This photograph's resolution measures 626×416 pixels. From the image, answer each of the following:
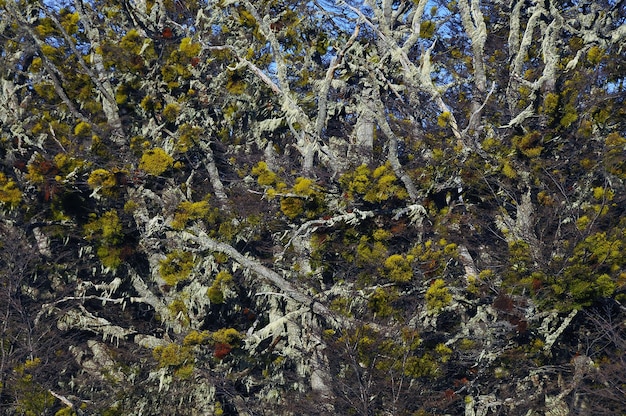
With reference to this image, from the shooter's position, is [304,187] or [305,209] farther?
[305,209]

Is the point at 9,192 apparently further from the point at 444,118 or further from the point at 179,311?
the point at 444,118

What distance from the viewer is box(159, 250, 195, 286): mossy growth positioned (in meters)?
13.5

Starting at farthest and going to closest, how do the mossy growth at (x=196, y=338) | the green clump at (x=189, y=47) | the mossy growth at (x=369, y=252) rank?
the green clump at (x=189, y=47) → the mossy growth at (x=196, y=338) → the mossy growth at (x=369, y=252)

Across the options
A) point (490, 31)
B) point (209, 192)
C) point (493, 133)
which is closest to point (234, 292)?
point (209, 192)

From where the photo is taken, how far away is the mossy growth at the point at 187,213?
13016 mm

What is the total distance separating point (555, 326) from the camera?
11570mm

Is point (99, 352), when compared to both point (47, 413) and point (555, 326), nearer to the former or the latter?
point (47, 413)

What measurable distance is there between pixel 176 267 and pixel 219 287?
844mm

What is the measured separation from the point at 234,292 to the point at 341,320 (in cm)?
370

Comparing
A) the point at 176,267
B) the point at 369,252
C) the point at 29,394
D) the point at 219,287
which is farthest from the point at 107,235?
the point at 369,252

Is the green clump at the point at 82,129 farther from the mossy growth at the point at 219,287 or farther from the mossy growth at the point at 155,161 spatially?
the mossy growth at the point at 219,287

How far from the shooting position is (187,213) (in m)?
13.1

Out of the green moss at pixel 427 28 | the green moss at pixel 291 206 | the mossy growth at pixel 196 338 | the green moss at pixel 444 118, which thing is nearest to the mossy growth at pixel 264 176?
the green moss at pixel 291 206

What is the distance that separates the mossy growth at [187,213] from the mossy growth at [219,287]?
3.78 feet
